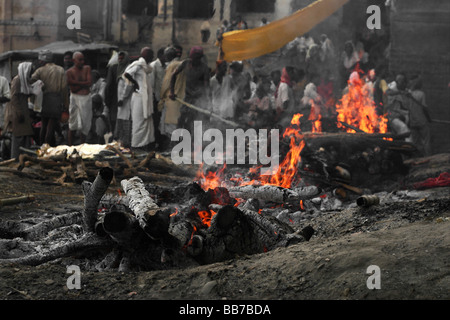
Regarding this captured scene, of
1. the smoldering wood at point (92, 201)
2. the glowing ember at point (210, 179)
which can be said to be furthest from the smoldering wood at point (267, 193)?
the smoldering wood at point (92, 201)

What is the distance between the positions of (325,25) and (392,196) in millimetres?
13468

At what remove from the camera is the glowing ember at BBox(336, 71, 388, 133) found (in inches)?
488

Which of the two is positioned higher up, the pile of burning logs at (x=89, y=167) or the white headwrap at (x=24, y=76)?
the white headwrap at (x=24, y=76)

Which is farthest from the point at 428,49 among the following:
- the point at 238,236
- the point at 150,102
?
the point at 238,236

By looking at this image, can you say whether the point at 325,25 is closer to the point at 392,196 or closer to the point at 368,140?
the point at 368,140

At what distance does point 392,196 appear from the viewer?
809 centimetres

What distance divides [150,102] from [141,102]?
19cm

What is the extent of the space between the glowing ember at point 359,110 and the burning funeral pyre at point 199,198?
5 centimetres

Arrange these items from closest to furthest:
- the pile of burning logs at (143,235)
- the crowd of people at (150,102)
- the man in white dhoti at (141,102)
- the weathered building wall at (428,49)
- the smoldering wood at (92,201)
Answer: the pile of burning logs at (143,235), the smoldering wood at (92,201), the crowd of people at (150,102), the man in white dhoti at (141,102), the weathered building wall at (428,49)

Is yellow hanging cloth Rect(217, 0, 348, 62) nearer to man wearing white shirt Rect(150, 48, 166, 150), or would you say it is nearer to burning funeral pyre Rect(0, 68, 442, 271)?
man wearing white shirt Rect(150, 48, 166, 150)

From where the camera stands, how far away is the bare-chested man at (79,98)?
12.3 m

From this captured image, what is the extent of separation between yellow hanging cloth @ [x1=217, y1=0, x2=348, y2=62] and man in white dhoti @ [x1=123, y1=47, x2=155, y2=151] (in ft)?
5.57

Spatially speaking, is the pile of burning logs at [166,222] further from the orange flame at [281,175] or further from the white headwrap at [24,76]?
the white headwrap at [24,76]

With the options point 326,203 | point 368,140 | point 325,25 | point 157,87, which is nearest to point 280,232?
point 326,203
